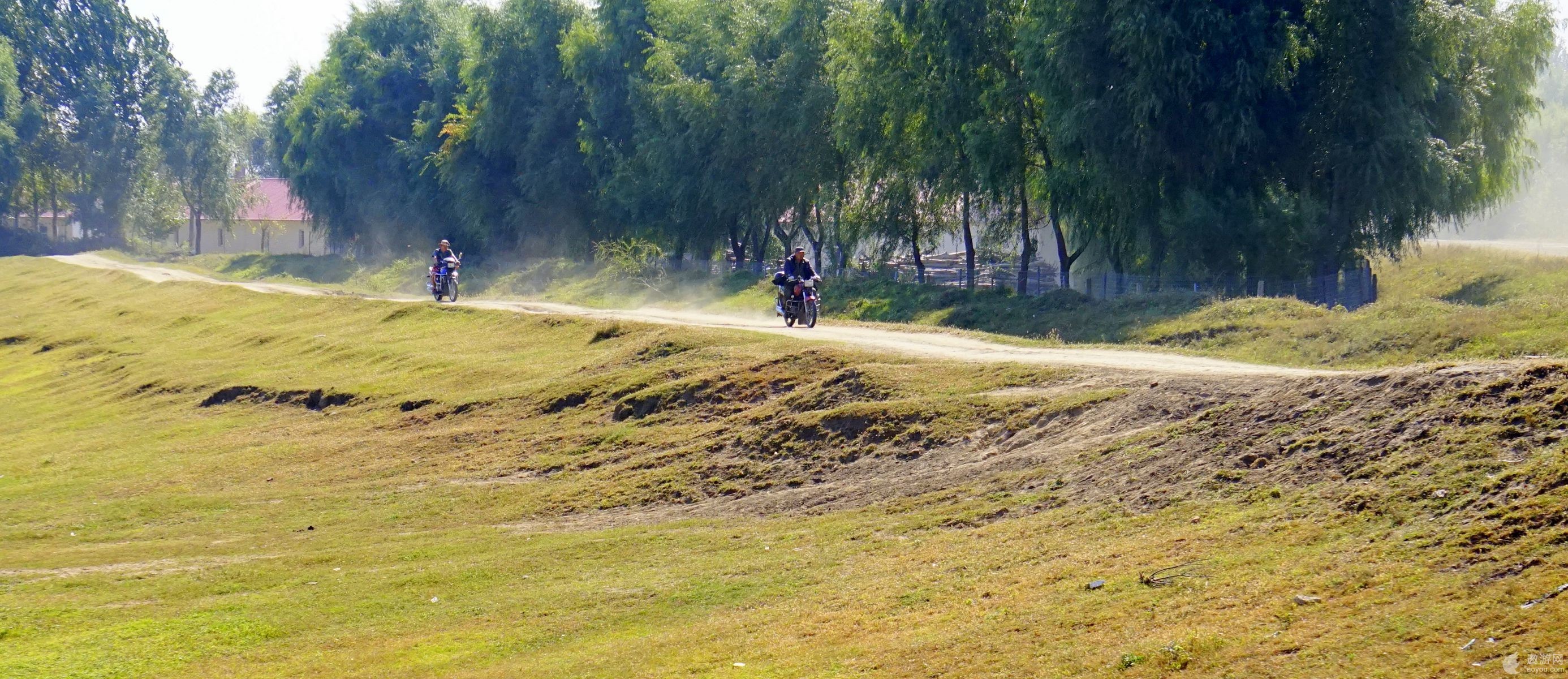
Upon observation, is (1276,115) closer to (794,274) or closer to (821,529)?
(794,274)

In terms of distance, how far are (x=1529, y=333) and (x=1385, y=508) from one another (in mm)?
12640

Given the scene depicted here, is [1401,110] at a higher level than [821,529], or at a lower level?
higher

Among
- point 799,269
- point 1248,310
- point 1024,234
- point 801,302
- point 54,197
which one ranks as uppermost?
point 54,197

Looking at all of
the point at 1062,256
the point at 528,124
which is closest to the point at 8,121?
the point at 528,124

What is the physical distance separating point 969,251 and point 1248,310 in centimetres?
1693

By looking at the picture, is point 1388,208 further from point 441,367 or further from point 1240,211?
point 441,367

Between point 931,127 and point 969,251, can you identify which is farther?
point 969,251

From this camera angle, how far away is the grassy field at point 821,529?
901 cm

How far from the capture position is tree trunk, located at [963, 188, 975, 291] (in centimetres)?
4147

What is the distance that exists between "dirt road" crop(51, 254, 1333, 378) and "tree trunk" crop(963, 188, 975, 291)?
27.8 ft

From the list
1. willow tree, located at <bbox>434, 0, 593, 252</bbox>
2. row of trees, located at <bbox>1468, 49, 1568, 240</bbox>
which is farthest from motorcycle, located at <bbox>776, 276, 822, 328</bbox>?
row of trees, located at <bbox>1468, 49, 1568, 240</bbox>

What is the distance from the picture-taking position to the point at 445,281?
44.1 metres

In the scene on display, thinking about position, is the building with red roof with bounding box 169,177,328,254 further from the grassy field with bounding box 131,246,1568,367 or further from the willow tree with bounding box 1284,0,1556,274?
the willow tree with bounding box 1284,0,1556,274

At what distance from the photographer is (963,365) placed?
20609 mm
